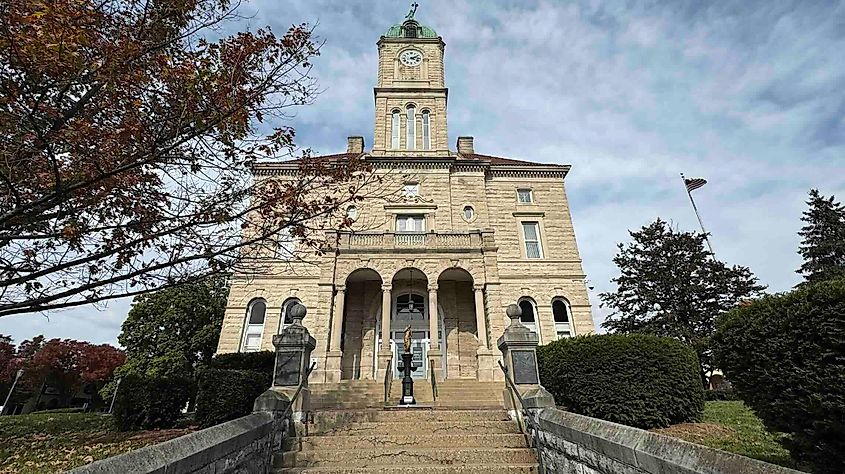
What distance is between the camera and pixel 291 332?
8.04 m

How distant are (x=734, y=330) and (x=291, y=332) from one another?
728cm

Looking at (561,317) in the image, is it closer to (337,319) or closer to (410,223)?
(410,223)

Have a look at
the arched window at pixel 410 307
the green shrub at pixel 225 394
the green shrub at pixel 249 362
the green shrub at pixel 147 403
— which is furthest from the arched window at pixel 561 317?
the green shrub at pixel 147 403

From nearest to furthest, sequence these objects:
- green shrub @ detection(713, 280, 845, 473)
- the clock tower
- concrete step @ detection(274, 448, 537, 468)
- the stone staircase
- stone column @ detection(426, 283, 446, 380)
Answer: green shrub @ detection(713, 280, 845, 473)
the stone staircase
concrete step @ detection(274, 448, 537, 468)
stone column @ detection(426, 283, 446, 380)
the clock tower

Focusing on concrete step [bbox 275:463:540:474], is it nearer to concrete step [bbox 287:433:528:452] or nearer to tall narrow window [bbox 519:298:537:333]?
concrete step [bbox 287:433:528:452]

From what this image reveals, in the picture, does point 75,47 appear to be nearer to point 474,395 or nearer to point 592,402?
point 592,402

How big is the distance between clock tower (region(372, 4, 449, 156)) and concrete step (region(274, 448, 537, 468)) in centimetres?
1927

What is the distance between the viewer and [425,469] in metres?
6.02

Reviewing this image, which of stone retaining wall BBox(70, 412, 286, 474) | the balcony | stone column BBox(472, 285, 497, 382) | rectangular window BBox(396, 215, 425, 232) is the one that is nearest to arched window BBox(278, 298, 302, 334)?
the balcony

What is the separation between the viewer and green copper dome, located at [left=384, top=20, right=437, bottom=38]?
96.5 feet

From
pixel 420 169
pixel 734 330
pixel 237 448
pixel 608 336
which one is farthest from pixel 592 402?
pixel 420 169

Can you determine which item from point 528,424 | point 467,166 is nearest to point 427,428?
point 528,424

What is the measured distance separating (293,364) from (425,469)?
3.25 metres

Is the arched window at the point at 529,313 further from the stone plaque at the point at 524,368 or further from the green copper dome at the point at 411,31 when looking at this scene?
the green copper dome at the point at 411,31
